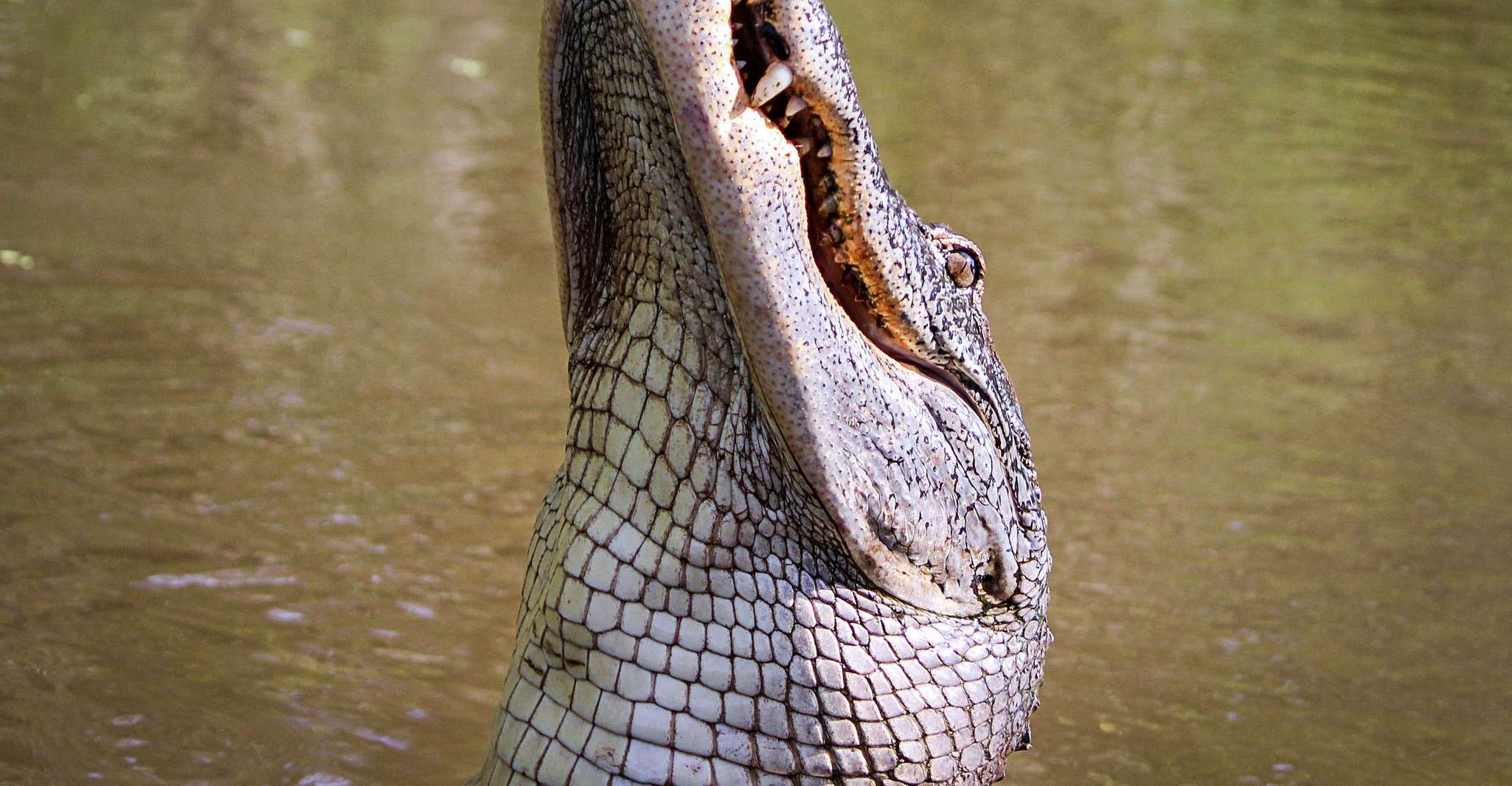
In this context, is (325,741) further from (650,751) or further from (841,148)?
(841,148)

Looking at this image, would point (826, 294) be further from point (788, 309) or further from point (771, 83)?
point (771, 83)

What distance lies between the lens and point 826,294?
69.8 inches

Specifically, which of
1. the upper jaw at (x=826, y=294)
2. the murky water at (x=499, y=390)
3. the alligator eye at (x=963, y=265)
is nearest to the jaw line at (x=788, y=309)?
the upper jaw at (x=826, y=294)

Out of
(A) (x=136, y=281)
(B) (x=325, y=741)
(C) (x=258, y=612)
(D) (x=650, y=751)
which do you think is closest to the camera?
(D) (x=650, y=751)

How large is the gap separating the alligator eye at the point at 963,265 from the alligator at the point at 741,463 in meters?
0.19

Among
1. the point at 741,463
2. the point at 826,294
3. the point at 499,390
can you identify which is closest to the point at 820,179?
the point at 826,294

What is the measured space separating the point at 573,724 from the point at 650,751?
111mm

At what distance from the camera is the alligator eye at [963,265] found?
2.11 m

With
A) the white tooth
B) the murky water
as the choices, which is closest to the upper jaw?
the white tooth

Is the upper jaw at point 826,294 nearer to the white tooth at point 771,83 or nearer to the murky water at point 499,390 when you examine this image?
the white tooth at point 771,83

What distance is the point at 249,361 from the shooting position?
5.16 m

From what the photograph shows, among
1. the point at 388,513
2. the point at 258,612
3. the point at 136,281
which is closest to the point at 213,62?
the point at 136,281

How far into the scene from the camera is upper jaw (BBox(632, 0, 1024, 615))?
1637mm

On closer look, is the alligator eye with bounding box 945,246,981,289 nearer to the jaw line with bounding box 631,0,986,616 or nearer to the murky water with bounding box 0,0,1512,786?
the jaw line with bounding box 631,0,986,616
